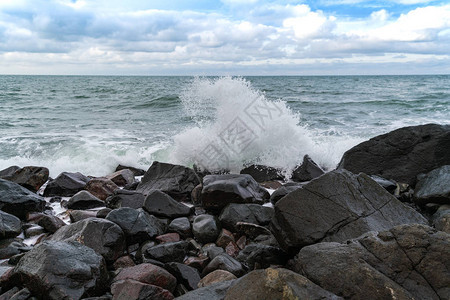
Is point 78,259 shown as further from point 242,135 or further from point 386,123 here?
point 386,123

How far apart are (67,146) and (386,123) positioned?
36.0 feet

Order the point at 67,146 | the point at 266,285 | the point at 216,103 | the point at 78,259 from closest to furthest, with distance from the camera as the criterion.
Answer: the point at 266,285
the point at 78,259
the point at 216,103
the point at 67,146

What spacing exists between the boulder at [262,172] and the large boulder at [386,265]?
4.30m

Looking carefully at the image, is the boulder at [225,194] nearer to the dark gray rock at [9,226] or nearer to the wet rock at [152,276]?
the wet rock at [152,276]

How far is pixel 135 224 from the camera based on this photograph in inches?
172

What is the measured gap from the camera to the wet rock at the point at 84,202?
574 centimetres

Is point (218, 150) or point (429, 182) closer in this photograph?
point (429, 182)

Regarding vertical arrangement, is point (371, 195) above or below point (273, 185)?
above

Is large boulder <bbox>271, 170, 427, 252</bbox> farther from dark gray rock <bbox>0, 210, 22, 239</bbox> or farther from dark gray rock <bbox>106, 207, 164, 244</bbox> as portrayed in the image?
dark gray rock <bbox>0, 210, 22, 239</bbox>

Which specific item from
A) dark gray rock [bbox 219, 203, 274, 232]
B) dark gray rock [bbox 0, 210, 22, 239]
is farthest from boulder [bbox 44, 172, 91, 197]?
dark gray rock [bbox 219, 203, 274, 232]

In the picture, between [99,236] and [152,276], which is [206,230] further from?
[152,276]

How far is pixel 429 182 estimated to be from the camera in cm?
518

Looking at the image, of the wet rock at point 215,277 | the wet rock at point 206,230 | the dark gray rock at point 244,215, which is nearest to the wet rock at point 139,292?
the wet rock at point 215,277

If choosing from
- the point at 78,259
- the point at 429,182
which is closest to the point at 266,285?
the point at 78,259
